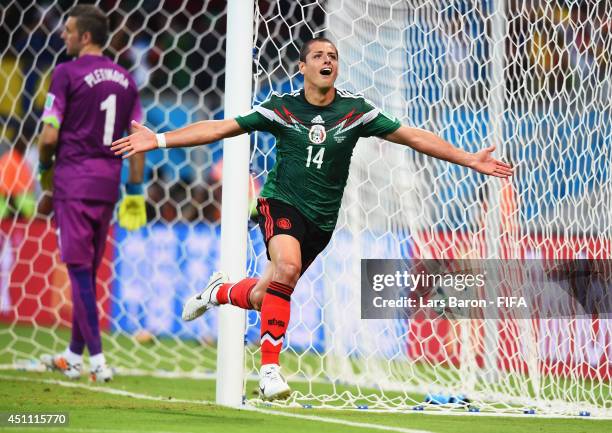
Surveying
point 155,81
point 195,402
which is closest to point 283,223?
point 195,402

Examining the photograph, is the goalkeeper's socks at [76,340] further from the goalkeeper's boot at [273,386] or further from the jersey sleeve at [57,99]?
the goalkeeper's boot at [273,386]

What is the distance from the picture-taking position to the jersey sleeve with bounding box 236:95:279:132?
204 inches

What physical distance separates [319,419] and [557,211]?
86.3 inches

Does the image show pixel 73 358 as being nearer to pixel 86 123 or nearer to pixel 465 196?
pixel 86 123

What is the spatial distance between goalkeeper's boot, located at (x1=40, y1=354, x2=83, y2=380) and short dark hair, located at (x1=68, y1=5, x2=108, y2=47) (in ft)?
6.57

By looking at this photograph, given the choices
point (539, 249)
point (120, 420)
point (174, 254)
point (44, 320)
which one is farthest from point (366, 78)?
point (44, 320)

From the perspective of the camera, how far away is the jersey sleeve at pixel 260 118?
5188 mm

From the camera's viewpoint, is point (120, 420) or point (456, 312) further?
point (456, 312)

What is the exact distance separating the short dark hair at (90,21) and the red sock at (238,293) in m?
2.16

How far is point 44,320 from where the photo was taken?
10695 mm

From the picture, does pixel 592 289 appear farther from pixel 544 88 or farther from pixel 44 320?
pixel 44 320

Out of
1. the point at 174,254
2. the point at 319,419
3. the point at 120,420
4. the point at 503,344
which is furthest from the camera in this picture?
the point at 174,254

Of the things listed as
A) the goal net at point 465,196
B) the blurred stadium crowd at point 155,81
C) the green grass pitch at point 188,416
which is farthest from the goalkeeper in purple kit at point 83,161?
the blurred stadium crowd at point 155,81

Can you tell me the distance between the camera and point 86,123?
22.5 ft
